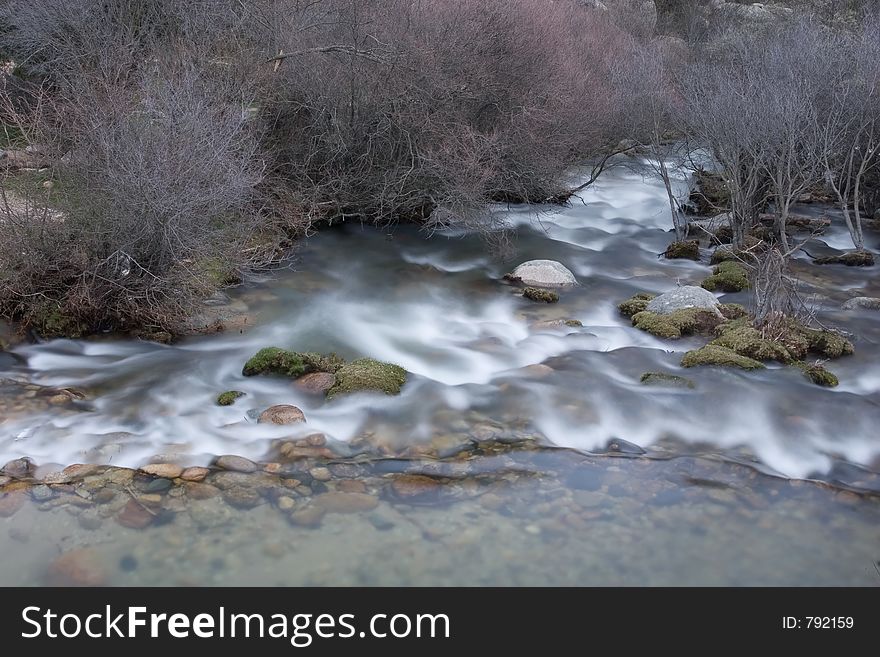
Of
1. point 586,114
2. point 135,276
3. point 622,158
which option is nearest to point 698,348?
point 586,114

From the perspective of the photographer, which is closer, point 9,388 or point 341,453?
point 341,453

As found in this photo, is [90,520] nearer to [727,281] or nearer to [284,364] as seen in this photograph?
[284,364]

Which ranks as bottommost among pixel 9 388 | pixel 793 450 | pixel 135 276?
pixel 793 450

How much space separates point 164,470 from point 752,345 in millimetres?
6719

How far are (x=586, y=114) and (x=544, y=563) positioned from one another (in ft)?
33.3

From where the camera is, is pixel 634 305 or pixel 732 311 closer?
pixel 732 311

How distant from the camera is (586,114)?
46.7ft

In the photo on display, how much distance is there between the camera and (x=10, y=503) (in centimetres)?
642

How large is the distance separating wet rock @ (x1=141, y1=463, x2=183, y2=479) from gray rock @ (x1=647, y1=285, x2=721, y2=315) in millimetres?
6741

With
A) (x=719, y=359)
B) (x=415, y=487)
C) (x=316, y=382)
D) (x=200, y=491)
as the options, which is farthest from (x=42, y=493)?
(x=719, y=359)

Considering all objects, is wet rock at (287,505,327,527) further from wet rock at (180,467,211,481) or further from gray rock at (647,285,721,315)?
gray rock at (647,285,721,315)

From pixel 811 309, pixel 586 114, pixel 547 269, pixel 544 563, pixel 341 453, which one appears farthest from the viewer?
pixel 586 114
